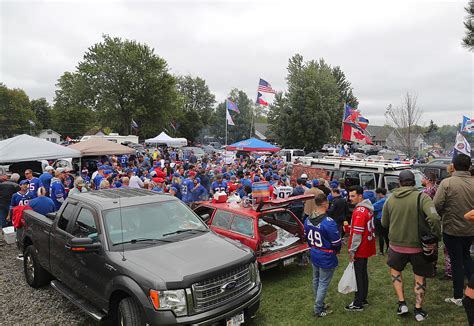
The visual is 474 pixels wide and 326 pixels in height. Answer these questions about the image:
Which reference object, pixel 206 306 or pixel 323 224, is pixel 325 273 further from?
pixel 206 306

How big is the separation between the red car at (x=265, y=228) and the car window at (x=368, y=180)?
12.7 feet

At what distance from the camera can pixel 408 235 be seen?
412 centimetres

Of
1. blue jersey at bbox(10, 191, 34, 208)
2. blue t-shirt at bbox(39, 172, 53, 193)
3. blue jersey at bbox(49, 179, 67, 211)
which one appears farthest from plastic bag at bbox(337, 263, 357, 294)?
blue t-shirt at bbox(39, 172, 53, 193)

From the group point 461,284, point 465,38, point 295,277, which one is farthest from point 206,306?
point 465,38

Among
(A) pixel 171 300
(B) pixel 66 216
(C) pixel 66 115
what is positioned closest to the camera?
Result: (A) pixel 171 300

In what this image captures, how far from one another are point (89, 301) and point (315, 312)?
125 inches

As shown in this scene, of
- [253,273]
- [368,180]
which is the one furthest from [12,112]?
[253,273]

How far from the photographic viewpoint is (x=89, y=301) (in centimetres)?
446

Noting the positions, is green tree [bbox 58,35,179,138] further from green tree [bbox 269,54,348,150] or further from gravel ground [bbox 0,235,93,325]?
gravel ground [bbox 0,235,93,325]

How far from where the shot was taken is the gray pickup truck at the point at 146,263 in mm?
3633

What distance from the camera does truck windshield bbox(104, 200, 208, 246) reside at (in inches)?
174

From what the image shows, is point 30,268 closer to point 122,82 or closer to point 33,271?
point 33,271

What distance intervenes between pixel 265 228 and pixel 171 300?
344cm

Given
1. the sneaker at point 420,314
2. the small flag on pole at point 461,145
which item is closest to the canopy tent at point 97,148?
the small flag on pole at point 461,145
